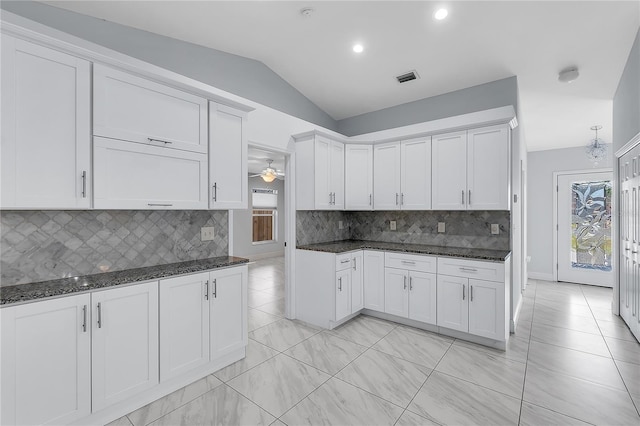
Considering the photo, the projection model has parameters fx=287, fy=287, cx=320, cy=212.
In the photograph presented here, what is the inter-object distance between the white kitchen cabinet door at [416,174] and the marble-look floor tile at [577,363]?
187 cm

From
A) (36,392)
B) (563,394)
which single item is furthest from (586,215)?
(36,392)

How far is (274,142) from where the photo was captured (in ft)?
11.8

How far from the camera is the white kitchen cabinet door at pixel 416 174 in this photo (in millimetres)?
3658

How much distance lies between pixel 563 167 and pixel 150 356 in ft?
24.2

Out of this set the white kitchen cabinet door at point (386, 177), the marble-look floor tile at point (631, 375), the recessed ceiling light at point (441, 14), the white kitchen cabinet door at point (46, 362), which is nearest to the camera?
the white kitchen cabinet door at point (46, 362)

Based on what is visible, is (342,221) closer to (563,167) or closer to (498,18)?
(498,18)

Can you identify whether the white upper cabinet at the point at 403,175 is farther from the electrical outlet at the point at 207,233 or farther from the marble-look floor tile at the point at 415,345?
the electrical outlet at the point at 207,233

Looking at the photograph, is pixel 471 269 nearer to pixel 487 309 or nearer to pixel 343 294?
pixel 487 309

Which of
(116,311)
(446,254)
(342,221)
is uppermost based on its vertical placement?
(342,221)

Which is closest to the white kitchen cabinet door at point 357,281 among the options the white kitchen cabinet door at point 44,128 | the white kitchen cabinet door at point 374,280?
the white kitchen cabinet door at point 374,280


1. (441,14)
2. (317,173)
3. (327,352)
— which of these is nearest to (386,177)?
(317,173)

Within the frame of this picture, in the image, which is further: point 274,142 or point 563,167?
point 563,167

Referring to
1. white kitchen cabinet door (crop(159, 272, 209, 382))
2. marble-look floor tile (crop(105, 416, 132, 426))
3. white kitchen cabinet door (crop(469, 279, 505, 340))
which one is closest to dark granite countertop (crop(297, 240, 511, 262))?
white kitchen cabinet door (crop(469, 279, 505, 340))

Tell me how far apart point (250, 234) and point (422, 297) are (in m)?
5.64
